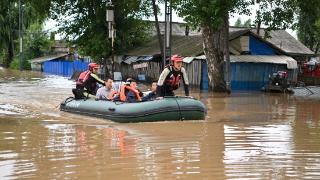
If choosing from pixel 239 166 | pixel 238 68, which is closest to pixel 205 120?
pixel 239 166

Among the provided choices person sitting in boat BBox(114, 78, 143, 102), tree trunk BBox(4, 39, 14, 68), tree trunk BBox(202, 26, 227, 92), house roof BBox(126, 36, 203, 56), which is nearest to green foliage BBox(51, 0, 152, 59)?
house roof BBox(126, 36, 203, 56)

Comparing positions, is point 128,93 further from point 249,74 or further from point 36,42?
point 36,42

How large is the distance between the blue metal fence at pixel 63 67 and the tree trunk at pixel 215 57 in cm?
1947

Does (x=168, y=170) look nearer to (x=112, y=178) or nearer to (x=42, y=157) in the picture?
(x=112, y=178)

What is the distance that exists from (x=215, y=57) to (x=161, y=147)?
15.9 meters

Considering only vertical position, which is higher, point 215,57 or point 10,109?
point 215,57

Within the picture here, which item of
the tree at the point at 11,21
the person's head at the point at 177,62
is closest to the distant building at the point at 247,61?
the person's head at the point at 177,62

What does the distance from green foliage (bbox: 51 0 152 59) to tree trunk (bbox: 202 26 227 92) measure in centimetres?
1069

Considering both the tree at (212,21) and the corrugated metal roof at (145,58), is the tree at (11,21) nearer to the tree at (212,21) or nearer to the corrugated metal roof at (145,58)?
the corrugated metal roof at (145,58)

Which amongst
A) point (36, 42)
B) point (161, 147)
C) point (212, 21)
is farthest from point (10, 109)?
point (36, 42)

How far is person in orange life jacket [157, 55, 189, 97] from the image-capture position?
1357 centimetres

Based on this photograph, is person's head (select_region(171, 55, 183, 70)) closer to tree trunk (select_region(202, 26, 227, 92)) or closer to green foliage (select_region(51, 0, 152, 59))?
tree trunk (select_region(202, 26, 227, 92))

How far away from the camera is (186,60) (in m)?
29.2

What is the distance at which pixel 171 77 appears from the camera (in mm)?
13789
